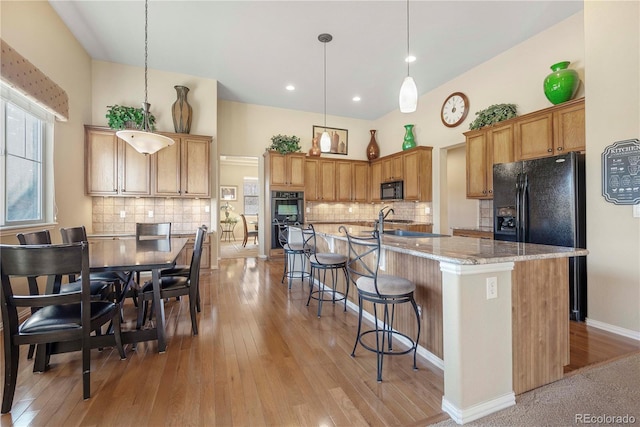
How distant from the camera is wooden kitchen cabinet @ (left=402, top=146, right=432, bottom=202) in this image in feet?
18.4

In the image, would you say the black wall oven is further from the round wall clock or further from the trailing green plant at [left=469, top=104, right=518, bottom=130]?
the trailing green plant at [left=469, top=104, right=518, bottom=130]

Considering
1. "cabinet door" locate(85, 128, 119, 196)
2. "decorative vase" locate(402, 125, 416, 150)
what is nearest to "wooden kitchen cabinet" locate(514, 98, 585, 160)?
"decorative vase" locate(402, 125, 416, 150)

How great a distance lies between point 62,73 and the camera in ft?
12.0

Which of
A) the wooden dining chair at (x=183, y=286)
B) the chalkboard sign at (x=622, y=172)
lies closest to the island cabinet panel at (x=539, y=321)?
the chalkboard sign at (x=622, y=172)

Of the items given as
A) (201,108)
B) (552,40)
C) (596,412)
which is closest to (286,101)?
(201,108)

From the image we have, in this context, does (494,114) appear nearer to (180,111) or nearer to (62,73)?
(180,111)

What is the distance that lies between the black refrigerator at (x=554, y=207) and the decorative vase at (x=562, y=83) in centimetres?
86

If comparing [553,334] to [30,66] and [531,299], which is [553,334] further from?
[30,66]

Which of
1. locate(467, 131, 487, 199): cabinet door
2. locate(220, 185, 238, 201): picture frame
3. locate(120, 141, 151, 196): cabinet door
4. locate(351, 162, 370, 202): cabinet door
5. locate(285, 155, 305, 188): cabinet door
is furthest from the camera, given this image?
locate(220, 185, 238, 201): picture frame

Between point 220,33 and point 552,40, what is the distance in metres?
4.35

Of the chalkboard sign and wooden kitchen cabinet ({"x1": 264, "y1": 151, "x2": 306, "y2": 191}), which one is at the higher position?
wooden kitchen cabinet ({"x1": 264, "y1": 151, "x2": 306, "y2": 191})

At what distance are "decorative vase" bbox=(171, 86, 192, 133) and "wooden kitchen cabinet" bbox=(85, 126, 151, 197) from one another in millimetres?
750

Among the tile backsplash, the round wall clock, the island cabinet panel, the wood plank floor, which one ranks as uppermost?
the round wall clock

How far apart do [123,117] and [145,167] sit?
805 millimetres
